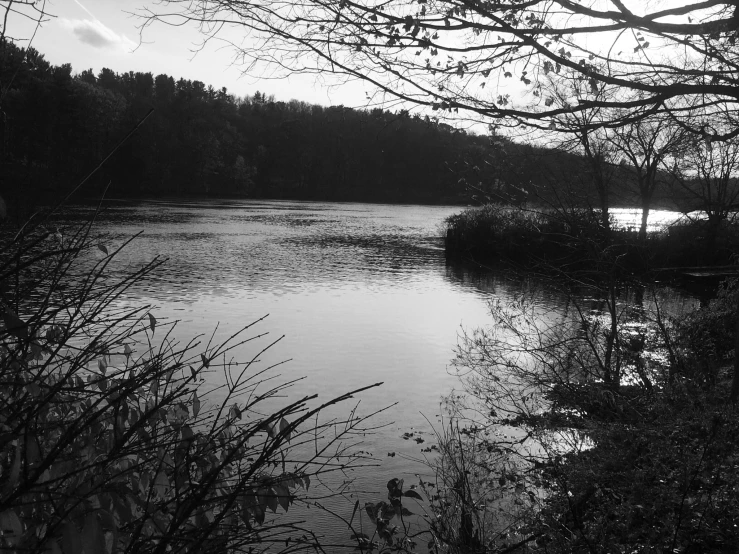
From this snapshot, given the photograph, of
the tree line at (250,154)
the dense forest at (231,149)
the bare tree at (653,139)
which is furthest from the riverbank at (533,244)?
the tree line at (250,154)

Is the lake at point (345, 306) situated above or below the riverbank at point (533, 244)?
below

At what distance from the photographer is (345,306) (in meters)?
18.0

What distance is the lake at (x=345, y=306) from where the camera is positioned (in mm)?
10039

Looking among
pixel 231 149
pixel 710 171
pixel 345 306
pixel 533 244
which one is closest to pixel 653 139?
pixel 710 171

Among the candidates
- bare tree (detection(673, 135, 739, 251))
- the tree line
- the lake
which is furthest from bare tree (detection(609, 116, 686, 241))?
the tree line

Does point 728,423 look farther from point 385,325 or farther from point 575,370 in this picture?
point 385,325

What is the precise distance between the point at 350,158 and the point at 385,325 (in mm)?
92819

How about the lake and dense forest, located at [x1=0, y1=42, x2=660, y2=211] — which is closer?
the lake

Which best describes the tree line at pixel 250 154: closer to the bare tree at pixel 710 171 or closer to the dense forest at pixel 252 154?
the dense forest at pixel 252 154

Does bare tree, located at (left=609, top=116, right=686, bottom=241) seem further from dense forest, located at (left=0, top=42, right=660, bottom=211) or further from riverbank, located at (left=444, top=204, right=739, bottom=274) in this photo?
dense forest, located at (left=0, top=42, right=660, bottom=211)

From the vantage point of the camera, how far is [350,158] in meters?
106

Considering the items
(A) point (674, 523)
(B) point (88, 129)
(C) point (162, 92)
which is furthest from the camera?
(C) point (162, 92)

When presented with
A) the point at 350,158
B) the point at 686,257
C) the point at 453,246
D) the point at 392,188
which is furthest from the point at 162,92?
the point at 686,257

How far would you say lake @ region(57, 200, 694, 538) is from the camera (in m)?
10.0
